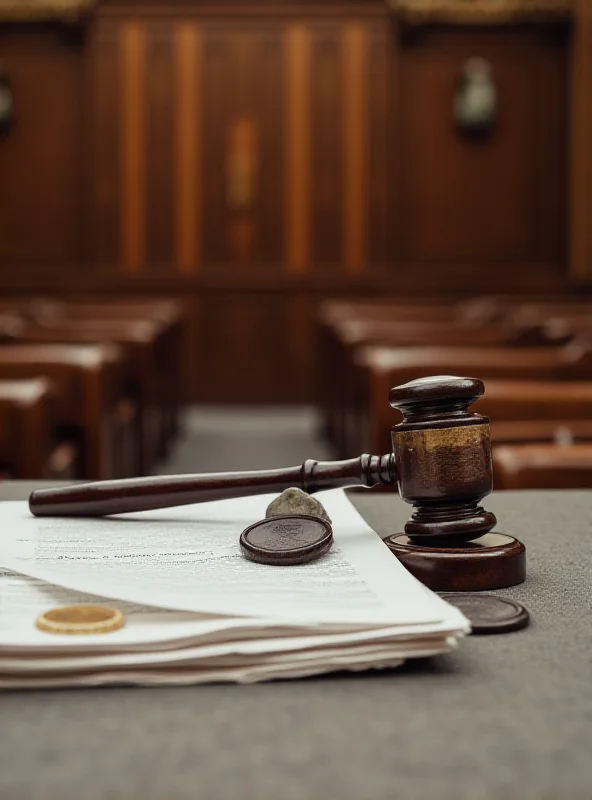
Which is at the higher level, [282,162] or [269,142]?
[269,142]

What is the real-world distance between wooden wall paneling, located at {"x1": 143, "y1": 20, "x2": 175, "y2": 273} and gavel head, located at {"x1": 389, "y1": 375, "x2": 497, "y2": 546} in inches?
333

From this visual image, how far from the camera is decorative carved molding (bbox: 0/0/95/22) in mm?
8969

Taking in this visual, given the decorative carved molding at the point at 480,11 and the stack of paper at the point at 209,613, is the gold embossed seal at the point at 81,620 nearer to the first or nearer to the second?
the stack of paper at the point at 209,613

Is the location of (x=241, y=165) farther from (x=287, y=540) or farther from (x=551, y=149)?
(x=287, y=540)

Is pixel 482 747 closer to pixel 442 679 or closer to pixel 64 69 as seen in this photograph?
pixel 442 679

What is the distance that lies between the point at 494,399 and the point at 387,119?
714cm

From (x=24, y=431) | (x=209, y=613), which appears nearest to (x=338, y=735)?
(x=209, y=613)

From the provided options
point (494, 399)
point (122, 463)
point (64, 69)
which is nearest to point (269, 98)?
point (64, 69)

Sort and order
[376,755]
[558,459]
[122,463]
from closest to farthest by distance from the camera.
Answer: [376,755], [558,459], [122,463]

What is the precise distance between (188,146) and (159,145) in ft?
0.76

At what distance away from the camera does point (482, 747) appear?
535mm

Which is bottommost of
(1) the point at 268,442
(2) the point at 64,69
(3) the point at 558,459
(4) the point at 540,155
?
(1) the point at 268,442

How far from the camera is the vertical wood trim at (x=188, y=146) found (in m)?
9.02

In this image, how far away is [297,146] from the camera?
9117 millimetres
